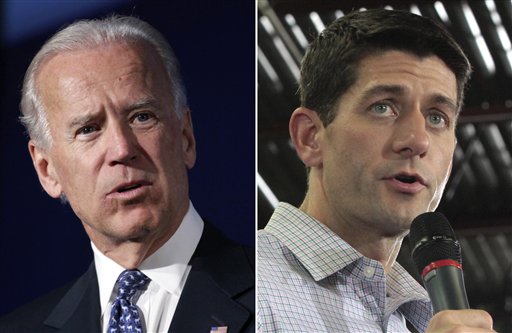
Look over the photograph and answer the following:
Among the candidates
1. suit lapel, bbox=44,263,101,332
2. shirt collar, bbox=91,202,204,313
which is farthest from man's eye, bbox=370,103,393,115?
suit lapel, bbox=44,263,101,332

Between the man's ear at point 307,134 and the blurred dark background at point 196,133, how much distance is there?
283 millimetres

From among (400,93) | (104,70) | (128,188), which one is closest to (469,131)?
(400,93)

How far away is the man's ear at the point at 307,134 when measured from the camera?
3635 mm

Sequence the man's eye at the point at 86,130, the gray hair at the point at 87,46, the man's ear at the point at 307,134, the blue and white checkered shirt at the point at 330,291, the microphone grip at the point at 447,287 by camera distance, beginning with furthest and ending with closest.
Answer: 1. the gray hair at the point at 87,46
2. the man's eye at the point at 86,130
3. the man's ear at the point at 307,134
4. the blue and white checkered shirt at the point at 330,291
5. the microphone grip at the point at 447,287

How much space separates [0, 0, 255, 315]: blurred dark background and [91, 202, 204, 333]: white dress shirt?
0.11m

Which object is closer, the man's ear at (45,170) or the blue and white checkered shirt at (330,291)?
the blue and white checkered shirt at (330,291)

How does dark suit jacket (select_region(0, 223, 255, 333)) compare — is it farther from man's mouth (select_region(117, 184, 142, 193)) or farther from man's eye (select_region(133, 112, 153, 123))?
man's eye (select_region(133, 112, 153, 123))

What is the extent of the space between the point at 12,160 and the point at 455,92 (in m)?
1.78

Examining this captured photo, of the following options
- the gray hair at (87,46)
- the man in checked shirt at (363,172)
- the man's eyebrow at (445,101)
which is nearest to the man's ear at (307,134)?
the man in checked shirt at (363,172)

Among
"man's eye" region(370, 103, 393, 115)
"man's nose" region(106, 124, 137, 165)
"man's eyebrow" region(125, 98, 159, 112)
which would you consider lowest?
"man's eye" region(370, 103, 393, 115)

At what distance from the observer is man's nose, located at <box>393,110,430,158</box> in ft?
11.6

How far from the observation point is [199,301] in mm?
3783

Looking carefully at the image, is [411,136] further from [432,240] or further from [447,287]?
[447,287]

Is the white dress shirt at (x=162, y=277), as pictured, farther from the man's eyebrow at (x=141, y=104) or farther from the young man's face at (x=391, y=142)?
the young man's face at (x=391, y=142)
